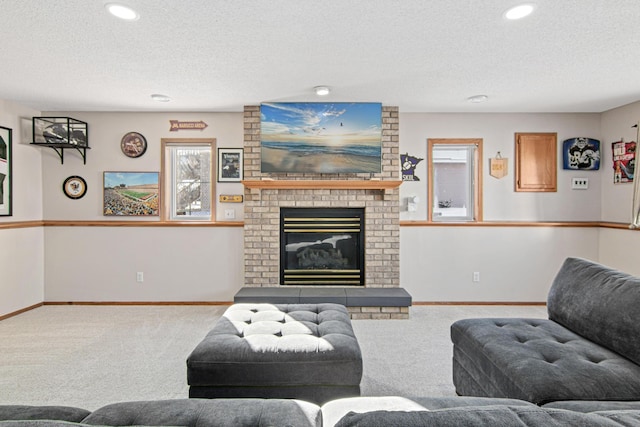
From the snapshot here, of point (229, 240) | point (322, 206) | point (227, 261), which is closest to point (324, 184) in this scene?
point (322, 206)

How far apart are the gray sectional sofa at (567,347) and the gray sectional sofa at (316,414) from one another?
21cm

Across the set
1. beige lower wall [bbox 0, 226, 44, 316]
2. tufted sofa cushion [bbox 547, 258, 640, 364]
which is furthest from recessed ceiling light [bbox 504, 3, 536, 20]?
beige lower wall [bbox 0, 226, 44, 316]

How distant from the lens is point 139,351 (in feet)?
10.1

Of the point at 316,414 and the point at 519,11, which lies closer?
the point at 316,414

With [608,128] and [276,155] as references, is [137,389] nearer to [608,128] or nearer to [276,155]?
[276,155]

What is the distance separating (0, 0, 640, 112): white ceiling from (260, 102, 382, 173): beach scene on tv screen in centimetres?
17

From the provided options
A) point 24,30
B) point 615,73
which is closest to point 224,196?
point 24,30

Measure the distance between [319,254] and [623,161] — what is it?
3731mm

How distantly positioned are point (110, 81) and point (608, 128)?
5617 millimetres

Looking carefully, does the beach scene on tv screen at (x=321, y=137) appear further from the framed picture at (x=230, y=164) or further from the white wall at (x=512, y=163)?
the white wall at (x=512, y=163)

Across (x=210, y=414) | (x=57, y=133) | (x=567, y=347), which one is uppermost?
(x=57, y=133)

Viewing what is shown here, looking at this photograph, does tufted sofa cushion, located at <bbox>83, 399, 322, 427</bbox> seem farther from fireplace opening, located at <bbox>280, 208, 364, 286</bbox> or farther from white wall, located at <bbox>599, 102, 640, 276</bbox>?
white wall, located at <bbox>599, 102, 640, 276</bbox>

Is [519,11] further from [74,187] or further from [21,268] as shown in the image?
[21,268]

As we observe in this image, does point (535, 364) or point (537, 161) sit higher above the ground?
point (537, 161)
